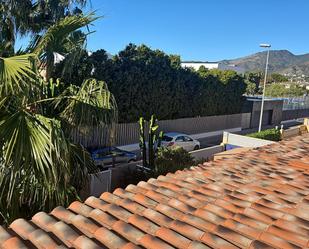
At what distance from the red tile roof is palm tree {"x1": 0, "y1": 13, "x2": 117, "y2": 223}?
0.94 meters

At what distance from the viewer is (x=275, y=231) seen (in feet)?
10.5

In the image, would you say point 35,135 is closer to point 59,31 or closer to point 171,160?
point 59,31

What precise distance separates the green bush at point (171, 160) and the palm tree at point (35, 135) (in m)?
8.11

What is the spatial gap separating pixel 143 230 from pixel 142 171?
10.8 m

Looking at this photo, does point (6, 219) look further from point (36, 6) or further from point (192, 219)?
point (36, 6)

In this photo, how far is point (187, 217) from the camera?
3635 mm

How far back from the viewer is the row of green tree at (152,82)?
21031 millimetres

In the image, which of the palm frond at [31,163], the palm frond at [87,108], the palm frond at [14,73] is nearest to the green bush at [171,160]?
the palm frond at [87,108]

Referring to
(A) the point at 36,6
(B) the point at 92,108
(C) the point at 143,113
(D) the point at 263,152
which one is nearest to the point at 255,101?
(C) the point at 143,113

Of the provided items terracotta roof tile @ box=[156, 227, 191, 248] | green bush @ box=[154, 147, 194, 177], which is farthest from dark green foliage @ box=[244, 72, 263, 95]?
terracotta roof tile @ box=[156, 227, 191, 248]

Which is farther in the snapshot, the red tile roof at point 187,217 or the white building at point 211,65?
the white building at point 211,65

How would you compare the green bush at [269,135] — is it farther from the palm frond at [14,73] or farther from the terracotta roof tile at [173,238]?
the terracotta roof tile at [173,238]

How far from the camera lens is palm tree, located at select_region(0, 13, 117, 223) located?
15.3 feet

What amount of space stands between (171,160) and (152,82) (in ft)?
35.3
